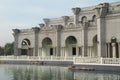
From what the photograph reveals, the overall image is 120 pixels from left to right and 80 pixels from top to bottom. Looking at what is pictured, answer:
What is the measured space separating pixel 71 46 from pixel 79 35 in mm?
3765

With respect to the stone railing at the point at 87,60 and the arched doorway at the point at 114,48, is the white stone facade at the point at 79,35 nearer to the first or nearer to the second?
the arched doorway at the point at 114,48

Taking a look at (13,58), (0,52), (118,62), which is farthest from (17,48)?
(0,52)

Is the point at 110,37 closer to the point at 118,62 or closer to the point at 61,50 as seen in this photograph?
the point at 118,62

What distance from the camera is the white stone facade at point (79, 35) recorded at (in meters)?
31.7

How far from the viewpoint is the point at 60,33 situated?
43719 millimetres

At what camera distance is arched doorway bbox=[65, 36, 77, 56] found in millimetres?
43812

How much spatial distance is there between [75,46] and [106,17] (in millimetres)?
12928

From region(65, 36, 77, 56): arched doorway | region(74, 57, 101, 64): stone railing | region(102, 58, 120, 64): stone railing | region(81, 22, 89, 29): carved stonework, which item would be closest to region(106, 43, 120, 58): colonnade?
region(74, 57, 101, 64): stone railing

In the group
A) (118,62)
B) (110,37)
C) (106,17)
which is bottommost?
(118,62)

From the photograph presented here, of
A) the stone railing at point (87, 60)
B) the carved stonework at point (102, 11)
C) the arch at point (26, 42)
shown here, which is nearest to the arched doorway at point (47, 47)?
the arch at point (26, 42)

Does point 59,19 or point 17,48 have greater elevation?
point 59,19

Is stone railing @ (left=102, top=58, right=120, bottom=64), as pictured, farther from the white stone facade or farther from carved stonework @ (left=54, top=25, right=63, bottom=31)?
carved stonework @ (left=54, top=25, right=63, bottom=31)

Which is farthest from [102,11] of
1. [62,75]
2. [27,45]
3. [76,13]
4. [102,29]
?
[27,45]

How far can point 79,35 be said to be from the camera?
1617 inches
